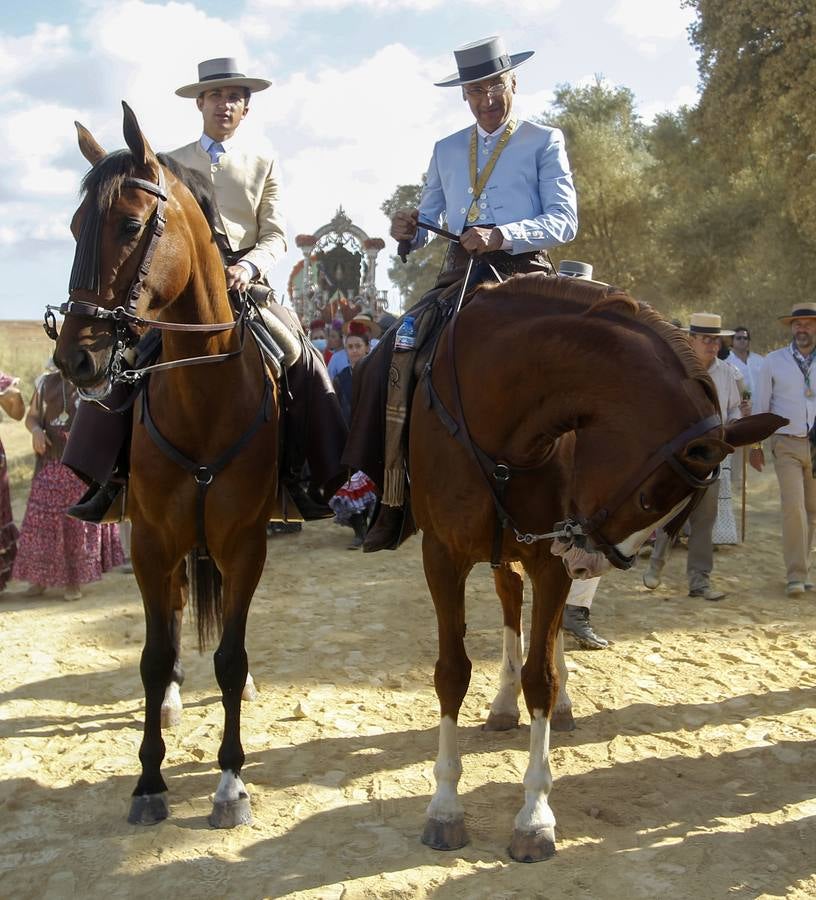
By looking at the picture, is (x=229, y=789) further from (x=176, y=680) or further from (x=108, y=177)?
(x=108, y=177)

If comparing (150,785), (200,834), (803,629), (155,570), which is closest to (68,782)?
(150,785)

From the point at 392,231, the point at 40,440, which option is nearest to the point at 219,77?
the point at 392,231

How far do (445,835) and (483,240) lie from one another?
8.51ft

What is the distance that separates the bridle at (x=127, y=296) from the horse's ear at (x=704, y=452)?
2.03 m

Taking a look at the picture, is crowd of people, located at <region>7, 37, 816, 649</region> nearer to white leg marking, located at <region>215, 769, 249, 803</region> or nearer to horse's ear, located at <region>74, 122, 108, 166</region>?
horse's ear, located at <region>74, 122, 108, 166</region>

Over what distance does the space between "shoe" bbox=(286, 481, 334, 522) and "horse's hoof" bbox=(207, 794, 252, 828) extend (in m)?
1.43

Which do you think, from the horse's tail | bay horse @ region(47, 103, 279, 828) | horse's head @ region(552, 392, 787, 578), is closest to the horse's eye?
bay horse @ region(47, 103, 279, 828)

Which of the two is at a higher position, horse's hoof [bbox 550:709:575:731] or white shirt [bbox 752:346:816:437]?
white shirt [bbox 752:346:816:437]

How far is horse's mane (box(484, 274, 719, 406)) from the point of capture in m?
3.25

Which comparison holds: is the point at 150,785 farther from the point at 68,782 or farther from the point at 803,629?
the point at 803,629

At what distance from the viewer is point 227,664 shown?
4.30m

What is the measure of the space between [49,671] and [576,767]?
3707 millimetres

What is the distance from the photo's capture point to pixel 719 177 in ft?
79.4

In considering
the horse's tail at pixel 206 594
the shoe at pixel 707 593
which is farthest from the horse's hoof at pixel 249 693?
the shoe at pixel 707 593
